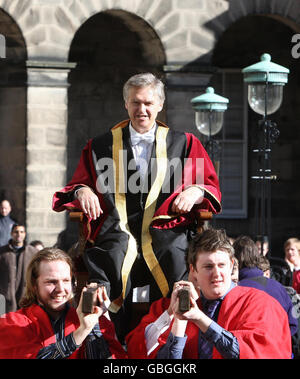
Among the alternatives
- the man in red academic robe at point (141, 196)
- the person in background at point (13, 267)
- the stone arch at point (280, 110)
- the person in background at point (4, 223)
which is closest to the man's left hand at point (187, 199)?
the man in red academic robe at point (141, 196)

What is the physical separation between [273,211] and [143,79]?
10693mm

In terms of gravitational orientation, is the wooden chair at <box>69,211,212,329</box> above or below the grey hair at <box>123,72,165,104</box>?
below

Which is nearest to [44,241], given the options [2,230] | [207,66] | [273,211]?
[2,230]

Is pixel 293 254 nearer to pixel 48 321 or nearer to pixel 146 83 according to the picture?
pixel 146 83

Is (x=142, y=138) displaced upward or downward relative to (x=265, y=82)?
downward

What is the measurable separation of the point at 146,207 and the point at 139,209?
7cm

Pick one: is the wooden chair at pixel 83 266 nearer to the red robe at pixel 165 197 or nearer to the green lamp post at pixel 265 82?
the red robe at pixel 165 197

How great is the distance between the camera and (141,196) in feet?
19.9

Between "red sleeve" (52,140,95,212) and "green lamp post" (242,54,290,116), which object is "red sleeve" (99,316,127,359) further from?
"green lamp post" (242,54,290,116)

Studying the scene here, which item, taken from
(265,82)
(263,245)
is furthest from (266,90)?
(263,245)

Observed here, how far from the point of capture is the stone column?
13422mm

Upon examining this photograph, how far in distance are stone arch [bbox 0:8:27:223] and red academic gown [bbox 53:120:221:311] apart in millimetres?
7436

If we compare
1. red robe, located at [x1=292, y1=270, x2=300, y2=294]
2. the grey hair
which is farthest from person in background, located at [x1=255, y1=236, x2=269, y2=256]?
the grey hair

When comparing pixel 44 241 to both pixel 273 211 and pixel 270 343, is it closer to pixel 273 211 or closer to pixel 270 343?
pixel 273 211
